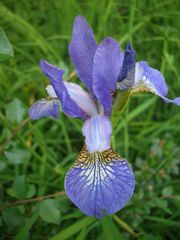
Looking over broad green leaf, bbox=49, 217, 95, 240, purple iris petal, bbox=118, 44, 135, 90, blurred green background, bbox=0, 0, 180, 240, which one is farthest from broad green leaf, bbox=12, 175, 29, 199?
purple iris petal, bbox=118, 44, 135, 90

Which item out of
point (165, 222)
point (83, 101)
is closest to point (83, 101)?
point (83, 101)

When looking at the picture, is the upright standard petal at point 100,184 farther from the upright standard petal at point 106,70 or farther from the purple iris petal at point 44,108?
the purple iris petal at point 44,108

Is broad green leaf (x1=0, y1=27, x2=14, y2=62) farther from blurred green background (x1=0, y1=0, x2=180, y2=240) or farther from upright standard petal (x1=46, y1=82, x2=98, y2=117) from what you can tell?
blurred green background (x1=0, y1=0, x2=180, y2=240)

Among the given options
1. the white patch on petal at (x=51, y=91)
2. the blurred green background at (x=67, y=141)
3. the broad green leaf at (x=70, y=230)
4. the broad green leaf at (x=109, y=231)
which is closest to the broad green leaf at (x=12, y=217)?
the blurred green background at (x=67, y=141)

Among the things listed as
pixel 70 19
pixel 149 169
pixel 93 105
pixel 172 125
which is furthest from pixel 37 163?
pixel 70 19

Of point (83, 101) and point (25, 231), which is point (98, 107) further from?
point (25, 231)
